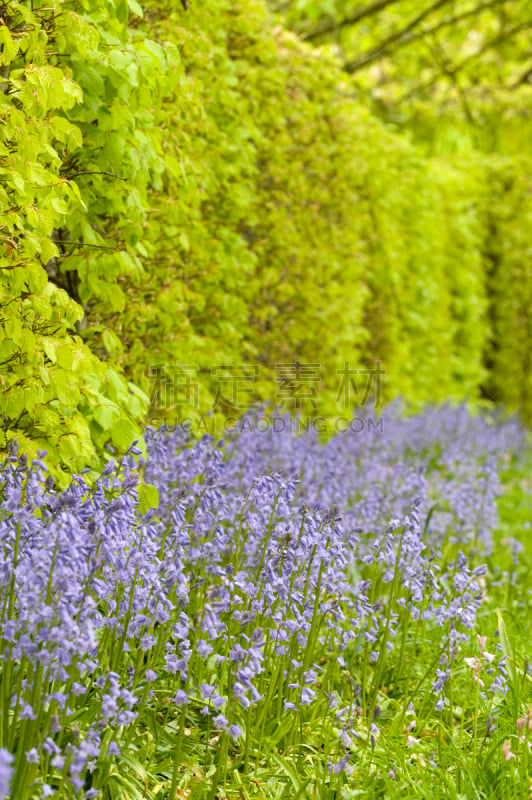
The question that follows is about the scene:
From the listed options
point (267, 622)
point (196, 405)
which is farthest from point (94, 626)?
point (196, 405)

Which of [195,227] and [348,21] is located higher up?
[348,21]

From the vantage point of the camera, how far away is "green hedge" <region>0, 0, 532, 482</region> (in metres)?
2.57

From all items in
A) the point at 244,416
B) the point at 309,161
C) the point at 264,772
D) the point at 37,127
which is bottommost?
the point at 264,772

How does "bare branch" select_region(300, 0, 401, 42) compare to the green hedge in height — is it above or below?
above

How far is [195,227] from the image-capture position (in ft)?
13.9

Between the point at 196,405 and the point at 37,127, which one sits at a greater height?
the point at 37,127

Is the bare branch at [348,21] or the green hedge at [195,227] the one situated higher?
the bare branch at [348,21]

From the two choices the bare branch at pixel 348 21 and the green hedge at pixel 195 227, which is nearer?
the green hedge at pixel 195 227

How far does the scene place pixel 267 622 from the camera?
2824 mm

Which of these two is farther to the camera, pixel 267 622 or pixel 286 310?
pixel 286 310

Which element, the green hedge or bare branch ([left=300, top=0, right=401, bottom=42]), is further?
bare branch ([left=300, top=0, right=401, bottom=42])

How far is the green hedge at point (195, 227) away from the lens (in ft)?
8.43

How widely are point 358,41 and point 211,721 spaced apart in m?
13.2

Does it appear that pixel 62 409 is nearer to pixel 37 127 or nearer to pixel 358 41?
pixel 37 127
